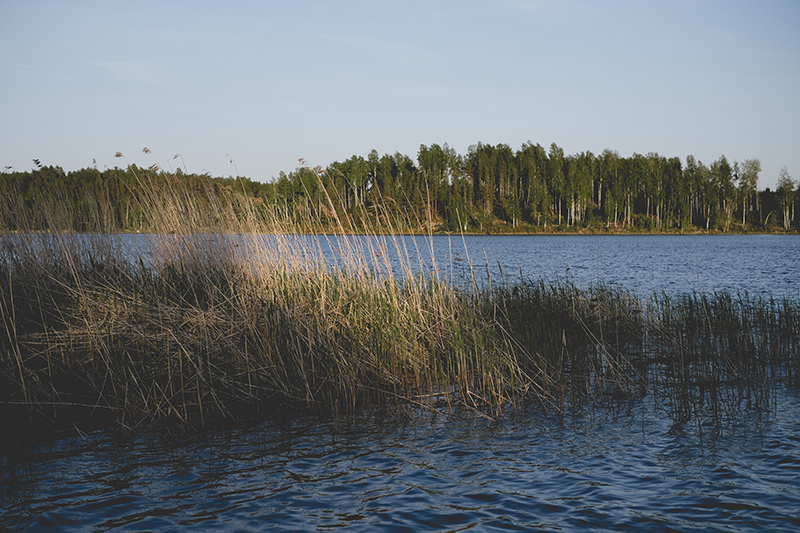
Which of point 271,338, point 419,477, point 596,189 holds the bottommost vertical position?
point 419,477

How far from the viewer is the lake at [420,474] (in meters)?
3.62

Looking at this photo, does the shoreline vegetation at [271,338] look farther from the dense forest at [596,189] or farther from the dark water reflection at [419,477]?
the dense forest at [596,189]

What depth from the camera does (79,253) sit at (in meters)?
7.98

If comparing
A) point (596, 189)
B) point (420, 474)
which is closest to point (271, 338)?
point (420, 474)

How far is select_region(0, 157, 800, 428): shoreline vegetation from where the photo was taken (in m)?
5.39

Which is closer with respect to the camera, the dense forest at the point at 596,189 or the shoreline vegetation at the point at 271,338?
the shoreline vegetation at the point at 271,338

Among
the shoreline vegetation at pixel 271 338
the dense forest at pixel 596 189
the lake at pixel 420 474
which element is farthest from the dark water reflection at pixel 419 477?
the dense forest at pixel 596 189

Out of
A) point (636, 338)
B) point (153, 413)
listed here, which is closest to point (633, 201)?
point (636, 338)

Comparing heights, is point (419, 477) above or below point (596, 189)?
below

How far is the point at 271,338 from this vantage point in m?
5.79

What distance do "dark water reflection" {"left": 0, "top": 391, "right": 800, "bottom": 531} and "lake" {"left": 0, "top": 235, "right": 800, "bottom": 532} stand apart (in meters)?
0.01

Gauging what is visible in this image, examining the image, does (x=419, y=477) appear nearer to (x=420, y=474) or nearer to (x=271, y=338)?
(x=420, y=474)

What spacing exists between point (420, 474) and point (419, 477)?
0.05 metres

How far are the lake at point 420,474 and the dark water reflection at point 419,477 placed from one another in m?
0.01
